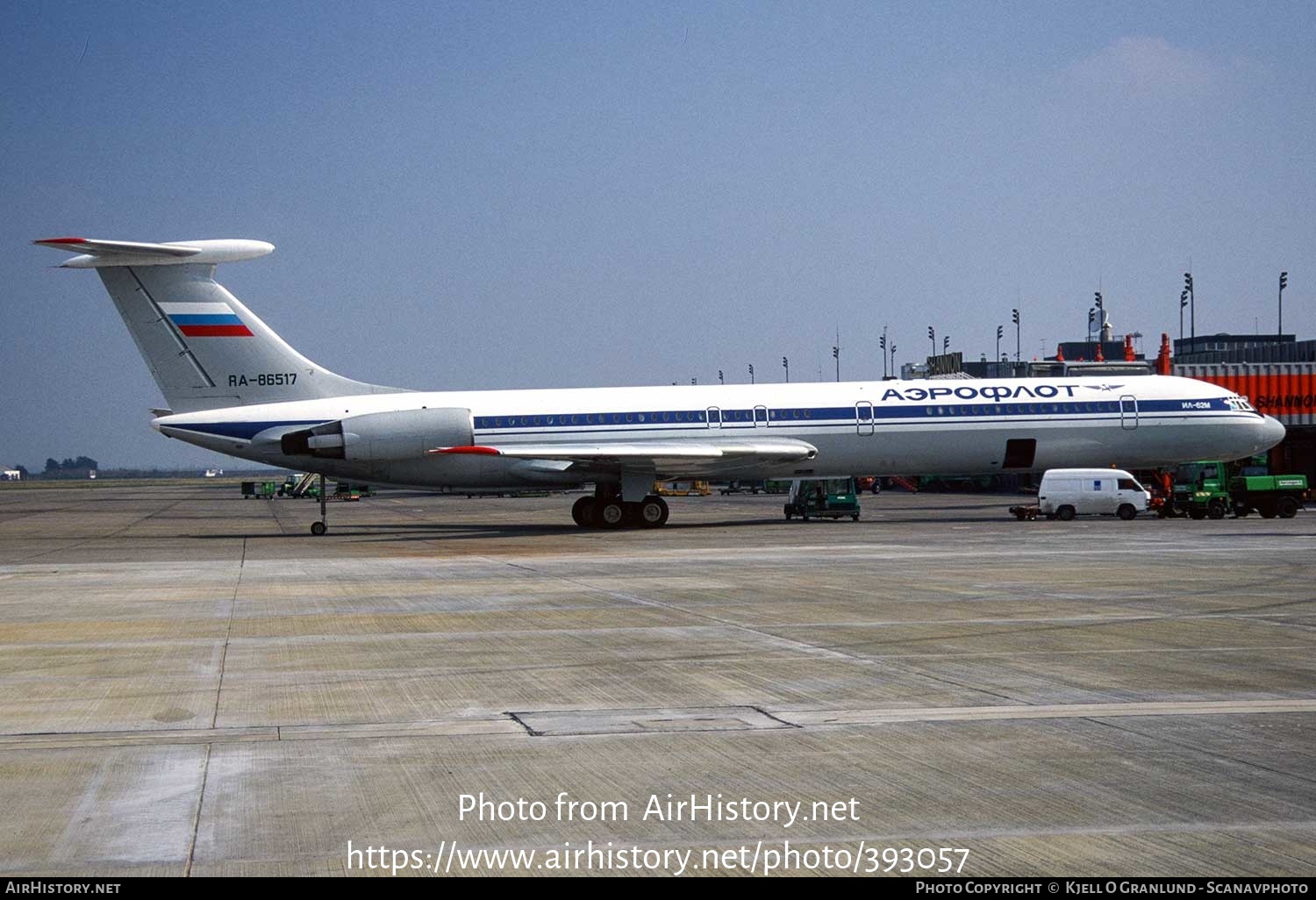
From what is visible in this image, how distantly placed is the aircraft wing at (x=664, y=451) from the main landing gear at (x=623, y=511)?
6.41 ft

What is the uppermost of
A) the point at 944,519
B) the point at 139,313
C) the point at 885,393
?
the point at 139,313

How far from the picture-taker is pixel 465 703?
10414mm

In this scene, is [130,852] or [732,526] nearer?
[130,852]

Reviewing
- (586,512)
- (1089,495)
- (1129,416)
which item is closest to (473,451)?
(586,512)

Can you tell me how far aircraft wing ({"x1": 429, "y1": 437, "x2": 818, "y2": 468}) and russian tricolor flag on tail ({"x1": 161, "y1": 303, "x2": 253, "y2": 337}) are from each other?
6.62 meters

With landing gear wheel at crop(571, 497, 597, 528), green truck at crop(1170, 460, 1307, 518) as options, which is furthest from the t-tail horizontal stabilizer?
green truck at crop(1170, 460, 1307, 518)

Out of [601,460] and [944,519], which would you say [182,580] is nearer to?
[601,460]

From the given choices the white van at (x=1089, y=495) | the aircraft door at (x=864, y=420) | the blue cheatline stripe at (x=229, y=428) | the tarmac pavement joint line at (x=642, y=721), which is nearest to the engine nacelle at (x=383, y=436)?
the blue cheatline stripe at (x=229, y=428)

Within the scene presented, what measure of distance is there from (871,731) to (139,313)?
105ft

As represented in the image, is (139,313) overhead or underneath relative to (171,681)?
overhead

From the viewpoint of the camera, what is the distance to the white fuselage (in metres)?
37.8

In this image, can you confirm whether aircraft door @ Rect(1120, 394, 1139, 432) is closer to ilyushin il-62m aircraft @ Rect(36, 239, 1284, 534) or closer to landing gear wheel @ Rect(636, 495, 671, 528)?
ilyushin il-62m aircraft @ Rect(36, 239, 1284, 534)

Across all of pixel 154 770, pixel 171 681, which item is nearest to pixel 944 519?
pixel 171 681

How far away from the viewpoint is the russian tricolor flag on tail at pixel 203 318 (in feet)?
120
